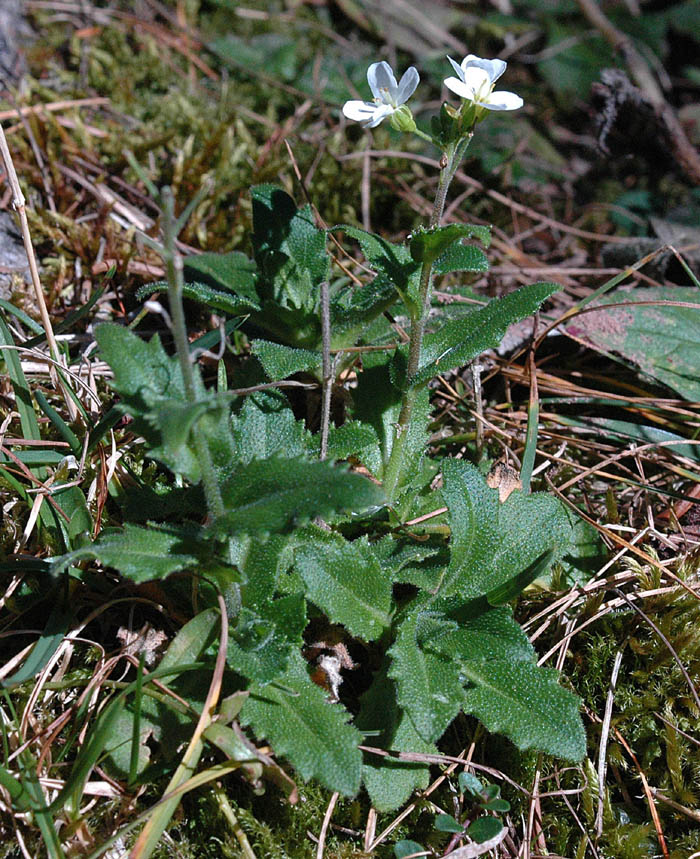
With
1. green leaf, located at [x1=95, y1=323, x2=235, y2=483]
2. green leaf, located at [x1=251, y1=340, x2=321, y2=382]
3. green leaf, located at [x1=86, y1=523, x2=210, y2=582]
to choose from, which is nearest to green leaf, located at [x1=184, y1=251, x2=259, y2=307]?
green leaf, located at [x1=251, y1=340, x2=321, y2=382]

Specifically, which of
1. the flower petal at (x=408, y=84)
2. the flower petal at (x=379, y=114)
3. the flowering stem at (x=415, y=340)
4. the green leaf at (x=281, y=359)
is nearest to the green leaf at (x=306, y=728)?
the flowering stem at (x=415, y=340)

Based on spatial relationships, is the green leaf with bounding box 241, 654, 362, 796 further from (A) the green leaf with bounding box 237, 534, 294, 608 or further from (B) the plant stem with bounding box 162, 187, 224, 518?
(B) the plant stem with bounding box 162, 187, 224, 518

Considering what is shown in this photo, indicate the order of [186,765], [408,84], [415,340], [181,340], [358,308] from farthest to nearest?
[358,308] → [415,340] → [408,84] → [186,765] → [181,340]

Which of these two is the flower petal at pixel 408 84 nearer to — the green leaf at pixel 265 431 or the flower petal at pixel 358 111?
the flower petal at pixel 358 111

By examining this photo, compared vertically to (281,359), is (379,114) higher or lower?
higher

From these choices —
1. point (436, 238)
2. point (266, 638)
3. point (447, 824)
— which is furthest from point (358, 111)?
point (447, 824)

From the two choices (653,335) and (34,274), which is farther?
(653,335)

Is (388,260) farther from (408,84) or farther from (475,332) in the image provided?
(408,84)

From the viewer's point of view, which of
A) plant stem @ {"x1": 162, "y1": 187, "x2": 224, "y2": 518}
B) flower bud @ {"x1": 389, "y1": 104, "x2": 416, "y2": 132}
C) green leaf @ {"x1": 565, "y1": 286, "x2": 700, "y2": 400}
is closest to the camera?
plant stem @ {"x1": 162, "y1": 187, "x2": 224, "y2": 518}
